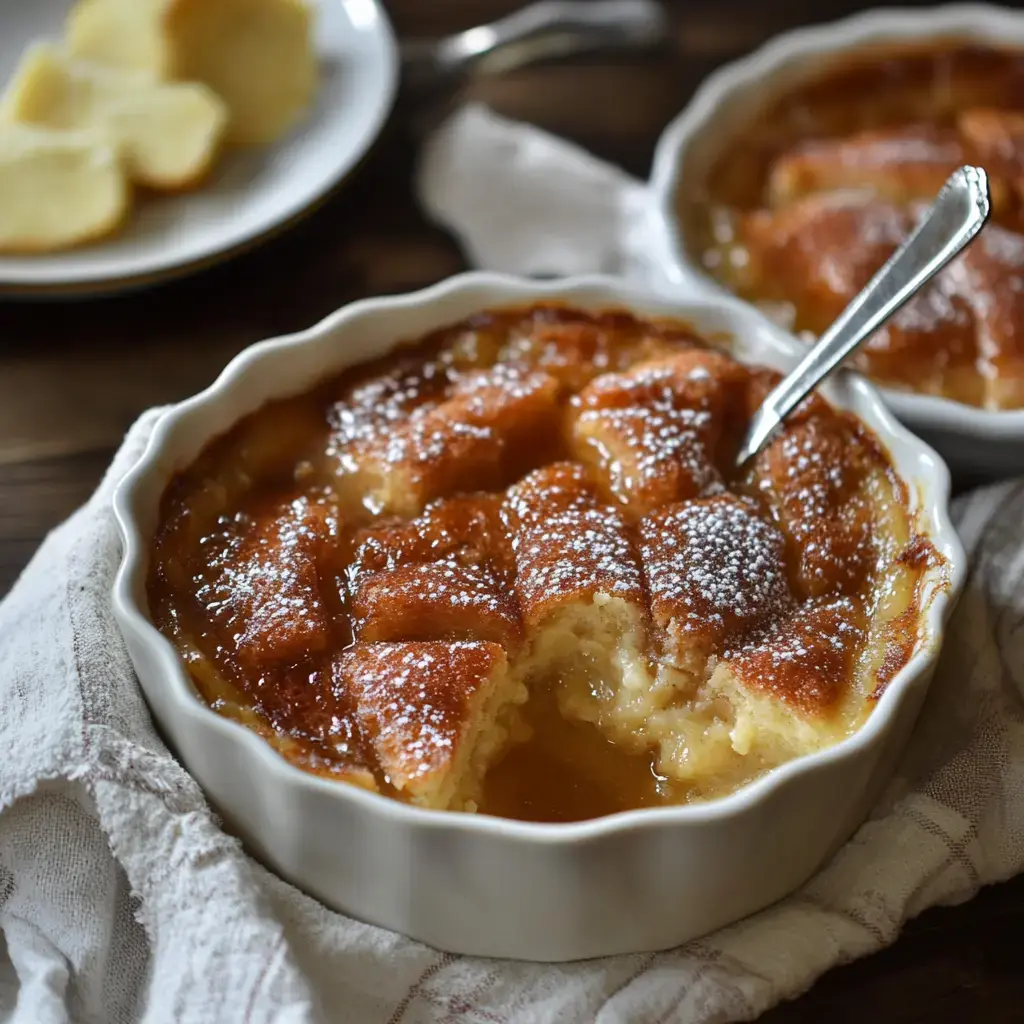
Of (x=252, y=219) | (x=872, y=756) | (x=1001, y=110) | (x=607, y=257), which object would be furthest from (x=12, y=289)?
(x=1001, y=110)

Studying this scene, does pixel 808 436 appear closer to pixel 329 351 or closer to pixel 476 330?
pixel 476 330

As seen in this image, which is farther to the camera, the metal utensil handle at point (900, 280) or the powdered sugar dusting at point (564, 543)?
the metal utensil handle at point (900, 280)

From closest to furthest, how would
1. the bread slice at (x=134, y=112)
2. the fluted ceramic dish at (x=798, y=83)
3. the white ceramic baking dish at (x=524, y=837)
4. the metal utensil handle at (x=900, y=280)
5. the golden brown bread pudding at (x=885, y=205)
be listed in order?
the white ceramic baking dish at (x=524, y=837) < the metal utensil handle at (x=900, y=280) < the fluted ceramic dish at (x=798, y=83) < the golden brown bread pudding at (x=885, y=205) < the bread slice at (x=134, y=112)

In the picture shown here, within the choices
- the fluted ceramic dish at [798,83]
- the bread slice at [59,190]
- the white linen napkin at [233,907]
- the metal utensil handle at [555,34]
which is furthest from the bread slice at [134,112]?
the white linen napkin at [233,907]

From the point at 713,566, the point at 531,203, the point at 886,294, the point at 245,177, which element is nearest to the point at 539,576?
the point at 713,566

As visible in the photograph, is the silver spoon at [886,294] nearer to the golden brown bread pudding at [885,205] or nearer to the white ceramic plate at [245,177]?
the golden brown bread pudding at [885,205]

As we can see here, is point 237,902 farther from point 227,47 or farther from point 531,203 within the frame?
point 227,47
